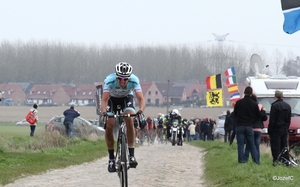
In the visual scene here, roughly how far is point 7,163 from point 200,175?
15.7 feet

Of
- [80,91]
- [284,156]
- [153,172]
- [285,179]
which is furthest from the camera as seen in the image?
[80,91]

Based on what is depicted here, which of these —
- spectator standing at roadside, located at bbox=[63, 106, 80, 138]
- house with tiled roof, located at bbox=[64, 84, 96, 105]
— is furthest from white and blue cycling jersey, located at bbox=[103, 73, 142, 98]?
house with tiled roof, located at bbox=[64, 84, 96, 105]

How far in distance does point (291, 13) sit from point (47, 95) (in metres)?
109

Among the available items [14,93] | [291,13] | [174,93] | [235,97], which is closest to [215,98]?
[235,97]

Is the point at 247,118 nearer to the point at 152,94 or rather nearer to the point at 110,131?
the point at 110,131

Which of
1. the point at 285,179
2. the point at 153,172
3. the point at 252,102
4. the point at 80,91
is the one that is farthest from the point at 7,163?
the point at 80,91

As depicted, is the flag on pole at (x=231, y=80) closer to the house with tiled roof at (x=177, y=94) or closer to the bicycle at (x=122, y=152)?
the bicycle at (x=122, y=152)

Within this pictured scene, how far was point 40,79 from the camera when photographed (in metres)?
130

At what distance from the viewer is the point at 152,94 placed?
4579 inches

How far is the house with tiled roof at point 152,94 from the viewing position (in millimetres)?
116231

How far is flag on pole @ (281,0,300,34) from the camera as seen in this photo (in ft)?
35.2

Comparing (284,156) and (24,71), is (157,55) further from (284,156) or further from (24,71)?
(284,156)

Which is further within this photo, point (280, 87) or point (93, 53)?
point (93, 53)

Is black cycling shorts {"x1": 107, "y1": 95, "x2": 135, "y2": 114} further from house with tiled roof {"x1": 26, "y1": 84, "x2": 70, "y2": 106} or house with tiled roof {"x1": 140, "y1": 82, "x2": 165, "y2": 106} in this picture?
house with tiled roof {"x1": 26, "y1": 84, "x2": 70, "y2": 106}
